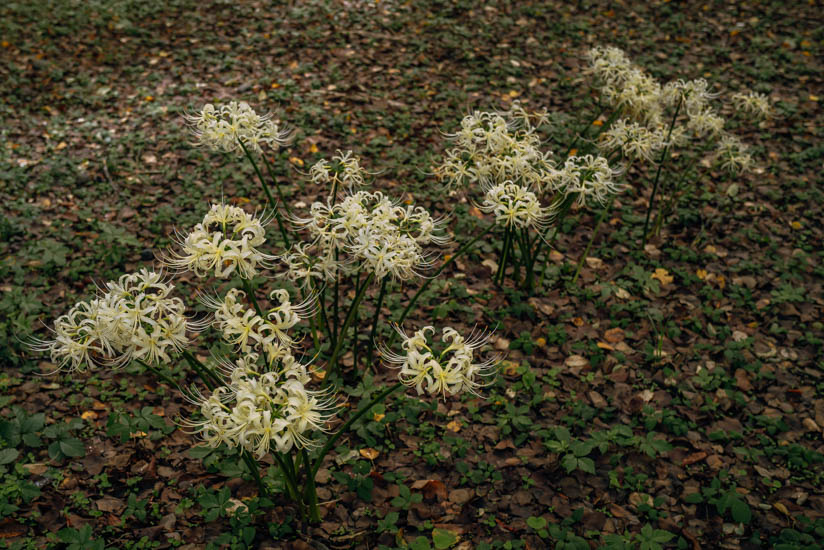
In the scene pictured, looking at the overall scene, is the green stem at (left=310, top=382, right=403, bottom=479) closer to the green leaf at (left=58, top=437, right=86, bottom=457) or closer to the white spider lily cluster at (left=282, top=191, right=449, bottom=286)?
the white spider lily cluster at (left=282, top=191, right=449, bottom=286)

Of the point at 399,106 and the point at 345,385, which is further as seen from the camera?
the point at 399,106

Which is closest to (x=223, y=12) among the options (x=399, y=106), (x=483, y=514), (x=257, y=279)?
(x=399, y=106)

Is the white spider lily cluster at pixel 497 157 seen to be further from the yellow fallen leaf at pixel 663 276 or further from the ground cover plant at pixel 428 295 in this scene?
the yellow fallen leaf at pixel 663 276

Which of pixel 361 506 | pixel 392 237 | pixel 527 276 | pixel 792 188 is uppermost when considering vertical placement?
pixel 392 237

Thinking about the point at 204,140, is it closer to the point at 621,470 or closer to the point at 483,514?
the point at 483,514

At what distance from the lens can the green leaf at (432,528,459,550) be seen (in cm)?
252

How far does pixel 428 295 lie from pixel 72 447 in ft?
6.81

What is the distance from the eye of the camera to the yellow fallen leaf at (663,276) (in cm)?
Answer: 406

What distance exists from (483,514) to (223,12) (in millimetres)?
6665

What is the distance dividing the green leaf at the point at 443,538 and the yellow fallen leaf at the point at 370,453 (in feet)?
1.61

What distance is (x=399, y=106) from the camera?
18.7ft

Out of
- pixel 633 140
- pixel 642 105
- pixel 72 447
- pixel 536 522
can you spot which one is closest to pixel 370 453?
pixel 536 522

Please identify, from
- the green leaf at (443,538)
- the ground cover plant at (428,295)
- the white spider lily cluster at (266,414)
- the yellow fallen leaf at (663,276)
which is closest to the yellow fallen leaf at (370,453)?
the ground cover plant at (428,295)

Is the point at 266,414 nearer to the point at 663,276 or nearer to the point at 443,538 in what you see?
the point at 443,538
